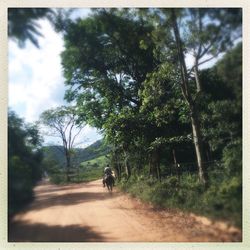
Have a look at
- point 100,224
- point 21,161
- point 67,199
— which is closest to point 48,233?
point 100,224

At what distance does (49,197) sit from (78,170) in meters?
2.42

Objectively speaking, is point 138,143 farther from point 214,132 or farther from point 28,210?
point 28,210

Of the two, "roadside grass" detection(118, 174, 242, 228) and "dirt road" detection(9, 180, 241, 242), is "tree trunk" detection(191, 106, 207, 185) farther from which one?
"dirt road" detection(9, 180, 241, 242)

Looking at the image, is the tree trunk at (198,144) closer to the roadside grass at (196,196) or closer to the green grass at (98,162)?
the roadside grass at (196,196)

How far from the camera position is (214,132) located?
15.8 metres

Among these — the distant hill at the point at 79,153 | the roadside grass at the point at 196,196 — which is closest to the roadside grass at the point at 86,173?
the distant hill at the point at 79,153

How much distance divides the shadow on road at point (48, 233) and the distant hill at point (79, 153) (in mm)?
2737

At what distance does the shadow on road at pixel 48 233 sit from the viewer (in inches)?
451

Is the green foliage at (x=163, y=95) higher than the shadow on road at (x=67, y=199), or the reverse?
the green foliage at (x=163, y=95)

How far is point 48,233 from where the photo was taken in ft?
38.4

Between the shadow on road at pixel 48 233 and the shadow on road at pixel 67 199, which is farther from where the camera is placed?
the shadow on road at pixel 67 199

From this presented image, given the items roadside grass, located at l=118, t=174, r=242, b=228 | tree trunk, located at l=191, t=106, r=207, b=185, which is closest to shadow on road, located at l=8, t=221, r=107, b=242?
roadside grass, located at l=118, t=174, r=242, b=228
